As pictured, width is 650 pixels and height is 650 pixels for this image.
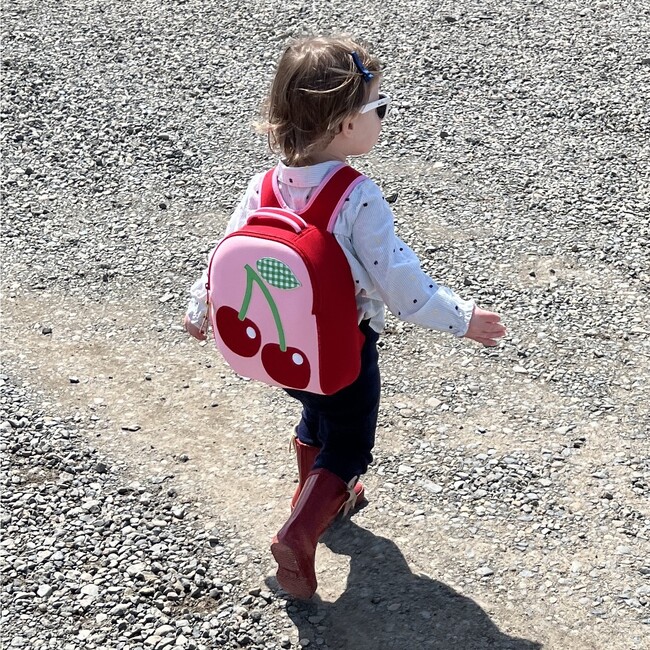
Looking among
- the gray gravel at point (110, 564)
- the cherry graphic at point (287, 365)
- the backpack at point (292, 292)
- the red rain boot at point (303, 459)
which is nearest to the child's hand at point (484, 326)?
the backpack at point (292, 292)

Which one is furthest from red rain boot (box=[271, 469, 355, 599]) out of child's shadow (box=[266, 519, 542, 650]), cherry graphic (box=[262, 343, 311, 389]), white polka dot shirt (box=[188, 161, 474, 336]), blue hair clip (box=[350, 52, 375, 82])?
blue hair clip (box=[350, 52, 375, 82])

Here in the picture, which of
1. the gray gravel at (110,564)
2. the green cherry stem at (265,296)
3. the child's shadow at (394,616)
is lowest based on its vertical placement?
the gray gravel at (110,564)

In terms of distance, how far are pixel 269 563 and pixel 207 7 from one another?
649 centimetres

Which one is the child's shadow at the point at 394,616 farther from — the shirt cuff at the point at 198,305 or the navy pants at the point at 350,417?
the shirt cuff at the point at 198,305

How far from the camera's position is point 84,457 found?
439 centimetres

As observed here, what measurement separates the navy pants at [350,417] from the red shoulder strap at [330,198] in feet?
1.54

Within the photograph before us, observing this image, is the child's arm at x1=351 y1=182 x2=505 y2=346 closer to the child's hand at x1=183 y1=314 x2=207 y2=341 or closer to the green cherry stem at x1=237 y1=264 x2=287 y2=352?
the green cherry stem at x1=237 y1=264 x2=287 y2=352

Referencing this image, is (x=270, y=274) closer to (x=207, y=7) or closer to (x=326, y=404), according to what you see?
(x=326, y=404)

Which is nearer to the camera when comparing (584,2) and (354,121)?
(354,121)

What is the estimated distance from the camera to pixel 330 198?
3.11 metres

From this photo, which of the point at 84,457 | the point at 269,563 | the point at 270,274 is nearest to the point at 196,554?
the point at 269,563

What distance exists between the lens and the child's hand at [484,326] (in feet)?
10.5

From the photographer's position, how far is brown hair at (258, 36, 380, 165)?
9.97ft

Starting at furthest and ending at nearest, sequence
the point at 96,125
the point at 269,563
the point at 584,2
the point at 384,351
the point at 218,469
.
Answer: the point at 584,2 < the point at 96,125 < the point at 384,351 < the point at 218,469 < the point at 269,563
